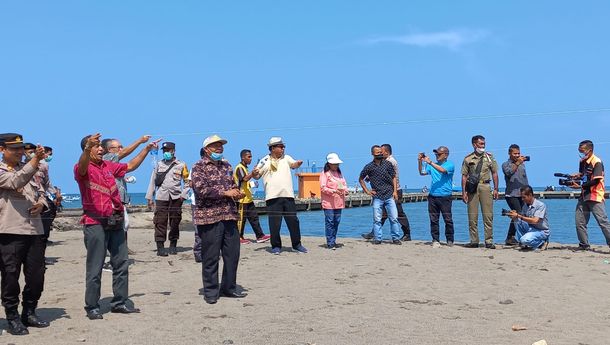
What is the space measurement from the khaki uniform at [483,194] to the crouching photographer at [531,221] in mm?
496

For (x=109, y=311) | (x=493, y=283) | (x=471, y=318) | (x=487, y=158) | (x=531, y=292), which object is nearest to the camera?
(x=471, y=318)

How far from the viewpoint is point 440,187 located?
11.3 metres

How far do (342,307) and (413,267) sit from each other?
2.93m

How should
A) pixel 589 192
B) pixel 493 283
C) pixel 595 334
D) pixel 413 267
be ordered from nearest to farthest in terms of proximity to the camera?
pixel 595 334
pixel 493 283
pixel 413 267
pixel 589 192

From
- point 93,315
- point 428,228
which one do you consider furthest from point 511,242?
point 428,228

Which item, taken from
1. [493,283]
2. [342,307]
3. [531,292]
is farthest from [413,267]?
[342,307]

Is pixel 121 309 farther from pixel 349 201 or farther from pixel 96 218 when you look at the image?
pixel 349 201

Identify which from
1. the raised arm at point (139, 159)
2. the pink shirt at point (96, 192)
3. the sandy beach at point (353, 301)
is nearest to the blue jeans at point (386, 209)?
the sandy beach at point (353, 301)

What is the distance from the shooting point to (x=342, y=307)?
6.08 m

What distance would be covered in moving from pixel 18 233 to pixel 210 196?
1977mm

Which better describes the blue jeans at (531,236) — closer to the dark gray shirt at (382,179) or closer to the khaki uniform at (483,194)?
the khaki uniform at (483,194)

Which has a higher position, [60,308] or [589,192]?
[589,192]

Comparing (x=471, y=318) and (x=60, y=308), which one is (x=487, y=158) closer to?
(x=471, y=318)

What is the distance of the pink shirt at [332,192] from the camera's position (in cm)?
1059
